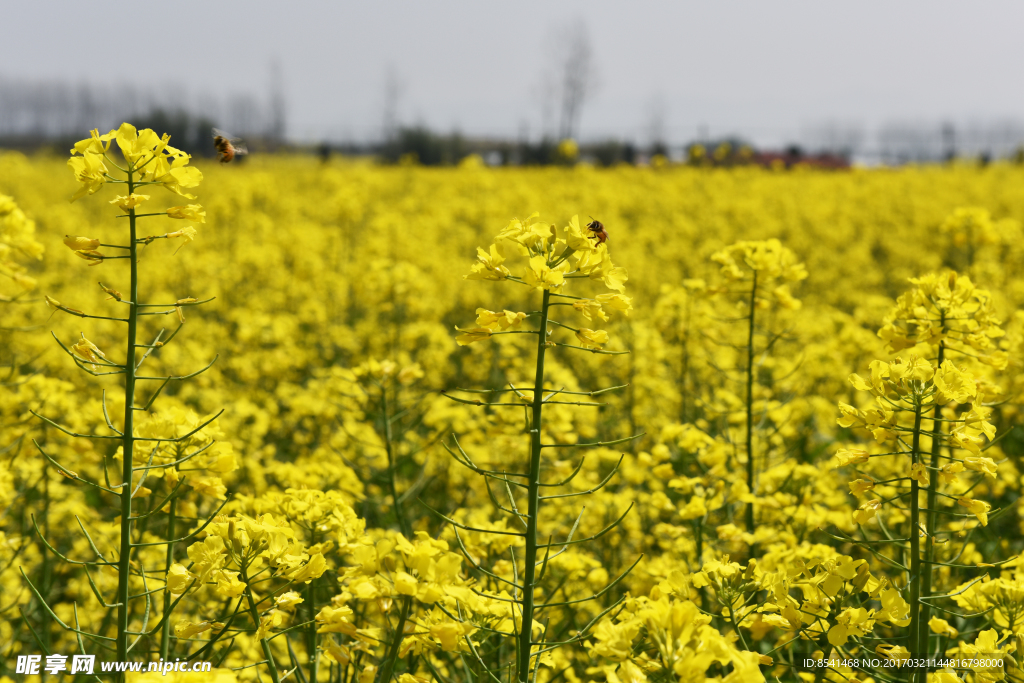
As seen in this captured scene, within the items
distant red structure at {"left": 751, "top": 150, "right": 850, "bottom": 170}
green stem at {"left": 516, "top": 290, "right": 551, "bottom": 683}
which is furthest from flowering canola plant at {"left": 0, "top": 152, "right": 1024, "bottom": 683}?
distant red structure at {"left": 751, "top": 150, "right": 850, "bottom": 170}

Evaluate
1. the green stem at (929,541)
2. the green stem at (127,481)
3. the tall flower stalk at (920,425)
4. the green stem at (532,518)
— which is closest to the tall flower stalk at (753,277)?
the tall flower stalk at (920,425)

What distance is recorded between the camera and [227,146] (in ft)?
11.7

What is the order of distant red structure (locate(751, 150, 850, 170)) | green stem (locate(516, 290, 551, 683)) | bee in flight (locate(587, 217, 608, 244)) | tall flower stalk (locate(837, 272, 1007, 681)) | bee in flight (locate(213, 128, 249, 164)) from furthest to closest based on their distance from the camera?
1. distant red structure (locate(751, 150, 850, 170))
2. bee in flight (locate(213, 128, 249, 164))
3. bee in flight (locate(587, 217, 608, 244))
4. tall flower stalk (locate(837, 272, 1007, 681))
5. green stem (locate(516, 290, 551, 683))

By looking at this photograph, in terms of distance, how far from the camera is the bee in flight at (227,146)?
11.2 feet

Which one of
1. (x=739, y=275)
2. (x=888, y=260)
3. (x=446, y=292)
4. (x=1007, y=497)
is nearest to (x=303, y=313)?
(x=446, y=292)

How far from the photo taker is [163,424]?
6.21 ft

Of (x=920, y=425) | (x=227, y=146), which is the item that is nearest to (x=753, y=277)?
(x=920, y=425)

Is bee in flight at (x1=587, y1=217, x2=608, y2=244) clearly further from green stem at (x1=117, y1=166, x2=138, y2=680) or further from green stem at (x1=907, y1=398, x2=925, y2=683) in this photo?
green stem at (x1=117, y1=166, x2=138, y2=680)

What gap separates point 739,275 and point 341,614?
2016mm

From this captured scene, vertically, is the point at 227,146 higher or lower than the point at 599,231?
higher

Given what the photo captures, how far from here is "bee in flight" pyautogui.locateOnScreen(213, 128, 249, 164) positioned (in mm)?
3420

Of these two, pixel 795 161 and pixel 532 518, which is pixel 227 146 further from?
pixel 795 161

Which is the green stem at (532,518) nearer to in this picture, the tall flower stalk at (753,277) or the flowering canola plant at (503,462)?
the flowering canola plant at (503,462)

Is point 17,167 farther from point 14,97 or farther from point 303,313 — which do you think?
point 14,97
